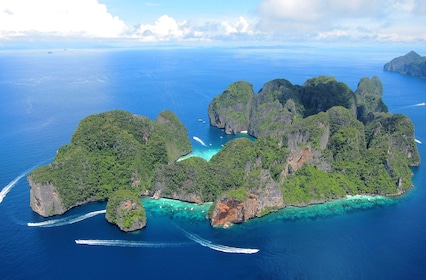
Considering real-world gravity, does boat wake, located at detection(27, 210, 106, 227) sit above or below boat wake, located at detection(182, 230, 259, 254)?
below

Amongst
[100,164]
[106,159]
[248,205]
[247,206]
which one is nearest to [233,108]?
[106,159]

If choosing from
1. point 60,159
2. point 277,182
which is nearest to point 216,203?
point 277,182

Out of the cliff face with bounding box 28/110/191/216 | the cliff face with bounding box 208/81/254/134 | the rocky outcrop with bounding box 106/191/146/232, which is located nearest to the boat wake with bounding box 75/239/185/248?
the rocky outcrop with bounding box 106/191/146/232

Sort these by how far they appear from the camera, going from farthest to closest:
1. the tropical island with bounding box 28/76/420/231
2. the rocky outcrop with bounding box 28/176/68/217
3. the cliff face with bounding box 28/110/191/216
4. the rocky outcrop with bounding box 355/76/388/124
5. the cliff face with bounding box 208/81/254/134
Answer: the cliff face with bounding box 208/81/254/134
the rocky outcrop with bounding box 355/76/388/124
the cliff face with bounding box 28/110/191/216
the tropical island with bounding box 28/76/420/231
the rocky outcrop with bounding box 28/176/68/217

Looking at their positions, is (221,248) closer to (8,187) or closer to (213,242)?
(213,242)

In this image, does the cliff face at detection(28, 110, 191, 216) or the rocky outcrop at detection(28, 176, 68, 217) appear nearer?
the rocky outcrop at detection(28, 176, 68, 217)

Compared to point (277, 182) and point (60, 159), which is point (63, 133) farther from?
point (277, 182)

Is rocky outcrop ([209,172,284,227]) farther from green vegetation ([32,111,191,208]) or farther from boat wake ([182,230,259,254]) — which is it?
green vegetation ([32,111,191,208])
